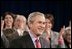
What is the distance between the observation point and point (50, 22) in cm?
247

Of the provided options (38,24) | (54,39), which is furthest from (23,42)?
(54,39)

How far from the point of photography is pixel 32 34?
212 centimetres

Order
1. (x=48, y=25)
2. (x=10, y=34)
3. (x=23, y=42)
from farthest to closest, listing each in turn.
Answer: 1. (x=48, y=25)
2. (x=10, y=34)
3. (x=23, y=42)

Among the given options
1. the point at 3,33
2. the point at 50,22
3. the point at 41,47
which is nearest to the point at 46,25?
the point at 50,22

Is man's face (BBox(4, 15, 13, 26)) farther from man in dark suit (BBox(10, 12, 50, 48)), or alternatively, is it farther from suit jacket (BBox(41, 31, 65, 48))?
suit jacket (BBox(41, 31, 65, 48))

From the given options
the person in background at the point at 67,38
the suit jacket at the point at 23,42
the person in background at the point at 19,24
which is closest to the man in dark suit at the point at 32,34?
the suit jacket at the point at 23,42

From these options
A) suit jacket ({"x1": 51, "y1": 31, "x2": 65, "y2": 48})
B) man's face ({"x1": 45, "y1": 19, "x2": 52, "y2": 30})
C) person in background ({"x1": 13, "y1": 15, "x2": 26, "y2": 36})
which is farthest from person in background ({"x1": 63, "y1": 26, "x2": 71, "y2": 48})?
person in background ({"x1": 13, "y1": 15, "x2": 26, "y2": 36})

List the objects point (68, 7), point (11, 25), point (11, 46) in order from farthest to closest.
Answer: point (68, 7), point (11, 25), point (11, 46)

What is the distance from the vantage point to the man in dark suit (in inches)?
83.3

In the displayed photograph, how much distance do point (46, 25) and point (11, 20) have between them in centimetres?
34

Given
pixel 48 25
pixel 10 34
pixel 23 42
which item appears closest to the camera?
pixel 23 42

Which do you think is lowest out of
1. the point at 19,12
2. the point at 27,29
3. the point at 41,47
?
the point at 41,47

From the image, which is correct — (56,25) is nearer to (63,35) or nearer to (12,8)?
(63,35)

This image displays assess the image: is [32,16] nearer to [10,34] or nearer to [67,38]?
[10,34]
